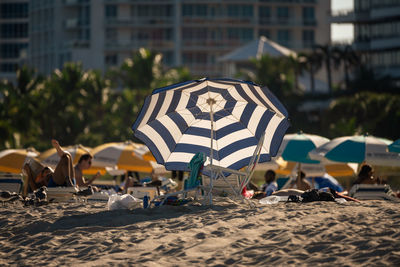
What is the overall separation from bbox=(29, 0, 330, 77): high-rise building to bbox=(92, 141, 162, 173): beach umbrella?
6129 centimetres

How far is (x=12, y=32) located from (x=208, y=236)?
93.0m

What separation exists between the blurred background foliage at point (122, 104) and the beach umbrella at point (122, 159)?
15732 millimetres

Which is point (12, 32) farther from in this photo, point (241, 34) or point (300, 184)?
point (300, 184)

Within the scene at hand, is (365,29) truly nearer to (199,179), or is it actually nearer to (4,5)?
(4,5)

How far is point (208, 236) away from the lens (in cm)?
961

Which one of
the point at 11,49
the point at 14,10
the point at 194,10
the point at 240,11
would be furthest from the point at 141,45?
the point at 14,10

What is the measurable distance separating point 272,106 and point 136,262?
506 centimetres

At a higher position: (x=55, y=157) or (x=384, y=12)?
(x=384, y=12)

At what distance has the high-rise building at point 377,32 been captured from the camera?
211ft

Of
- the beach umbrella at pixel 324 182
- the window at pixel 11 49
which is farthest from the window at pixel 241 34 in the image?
the beach umbrella at pixel 324 182

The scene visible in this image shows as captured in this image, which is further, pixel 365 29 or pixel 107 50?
pixel 107 50

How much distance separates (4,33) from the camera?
99.1m

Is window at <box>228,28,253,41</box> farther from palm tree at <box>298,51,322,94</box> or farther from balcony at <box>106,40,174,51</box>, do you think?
palm tree at <box>298,51,322,94</box>

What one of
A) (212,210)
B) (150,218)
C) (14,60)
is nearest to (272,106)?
(212,210)
